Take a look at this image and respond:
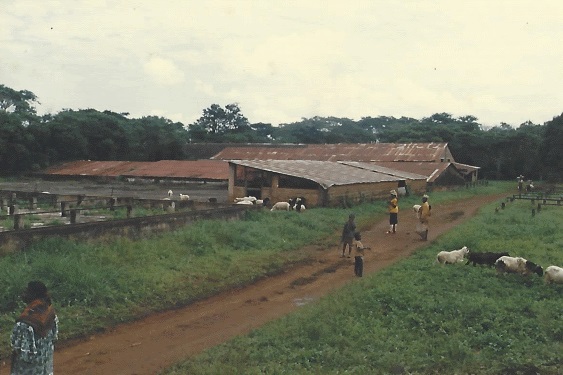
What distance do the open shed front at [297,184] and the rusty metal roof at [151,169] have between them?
524 inches

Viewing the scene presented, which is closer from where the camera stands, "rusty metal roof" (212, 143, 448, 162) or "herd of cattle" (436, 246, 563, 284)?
"herd of cattle" (436, 246, 563, 284)

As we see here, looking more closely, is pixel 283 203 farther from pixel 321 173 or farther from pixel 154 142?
pixel 154 142

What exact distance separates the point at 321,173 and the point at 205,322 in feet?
67.0

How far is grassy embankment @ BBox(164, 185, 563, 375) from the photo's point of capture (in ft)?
26.1

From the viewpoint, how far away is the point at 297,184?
90.4ft

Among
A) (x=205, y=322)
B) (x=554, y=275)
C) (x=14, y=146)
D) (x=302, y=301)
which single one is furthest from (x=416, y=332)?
(x=14, y=146)

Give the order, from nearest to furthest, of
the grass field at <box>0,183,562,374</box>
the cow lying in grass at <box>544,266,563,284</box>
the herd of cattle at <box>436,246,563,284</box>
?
the grass field at <box>0,183,562,374</box> < the cow lying in grass at <box>544,266,563,284</box> < the herd of cattle at <box>436,246,563,284</box>

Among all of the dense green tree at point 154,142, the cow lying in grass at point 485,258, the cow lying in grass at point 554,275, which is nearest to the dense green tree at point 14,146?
the dense green tree at point 154,142

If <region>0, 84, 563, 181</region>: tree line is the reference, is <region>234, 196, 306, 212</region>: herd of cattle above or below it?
below

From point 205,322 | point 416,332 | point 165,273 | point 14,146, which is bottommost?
point 205,322

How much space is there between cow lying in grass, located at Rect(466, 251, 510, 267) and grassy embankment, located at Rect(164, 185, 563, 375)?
1.56ft

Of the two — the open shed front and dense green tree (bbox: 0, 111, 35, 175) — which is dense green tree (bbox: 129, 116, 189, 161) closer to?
dense green tree (bbox: 0, 111, 35, 175)

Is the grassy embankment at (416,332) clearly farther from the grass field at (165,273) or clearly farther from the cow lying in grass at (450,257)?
the cow lying in grass at (450,257)

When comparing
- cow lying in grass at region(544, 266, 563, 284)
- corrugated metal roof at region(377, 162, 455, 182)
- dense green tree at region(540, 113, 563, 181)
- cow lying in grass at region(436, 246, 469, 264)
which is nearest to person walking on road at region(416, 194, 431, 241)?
cow lying in grass at region(436, 246, 469, 264)
